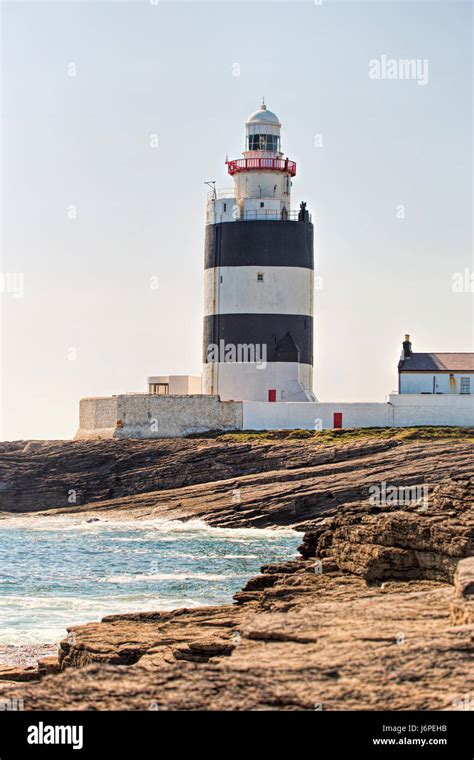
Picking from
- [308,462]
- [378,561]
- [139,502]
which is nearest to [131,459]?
[139,502]

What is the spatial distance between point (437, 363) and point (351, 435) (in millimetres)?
6615

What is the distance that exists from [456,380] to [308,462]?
961 cm

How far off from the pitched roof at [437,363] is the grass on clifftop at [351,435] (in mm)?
3939

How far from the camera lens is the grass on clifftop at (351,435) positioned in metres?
45.3

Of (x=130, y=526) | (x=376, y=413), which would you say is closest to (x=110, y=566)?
(x=130, y=526)

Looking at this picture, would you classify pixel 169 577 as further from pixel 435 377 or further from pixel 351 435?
pixel 435 377

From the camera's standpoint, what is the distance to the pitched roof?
5066 centimetres

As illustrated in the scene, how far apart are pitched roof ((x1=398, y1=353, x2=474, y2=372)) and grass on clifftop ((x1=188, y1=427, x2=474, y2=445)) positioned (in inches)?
155

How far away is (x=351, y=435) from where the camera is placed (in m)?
46.4
